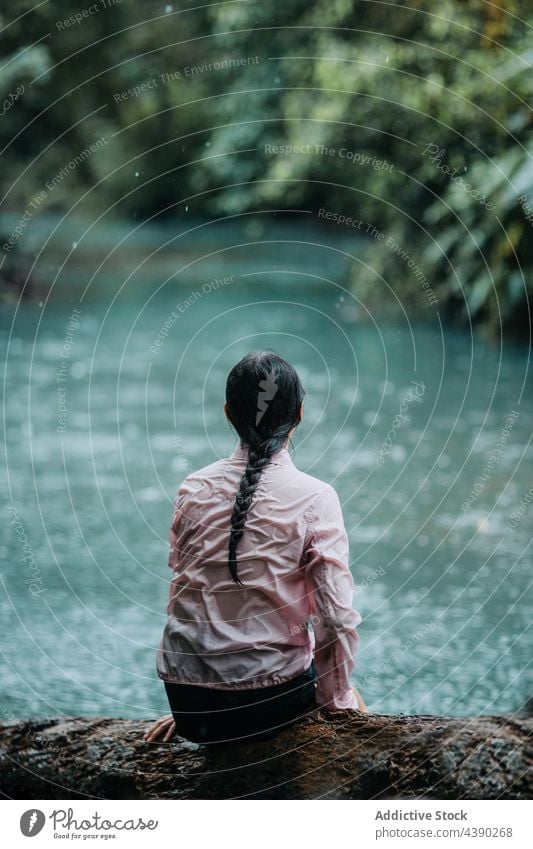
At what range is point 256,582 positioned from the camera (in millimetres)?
1682

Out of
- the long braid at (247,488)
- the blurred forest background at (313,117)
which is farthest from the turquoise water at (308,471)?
the long braid at (247,488)

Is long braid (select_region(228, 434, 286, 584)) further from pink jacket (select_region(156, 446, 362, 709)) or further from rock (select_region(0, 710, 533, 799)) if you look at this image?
rock (select_region(0, 710, 533, 799))

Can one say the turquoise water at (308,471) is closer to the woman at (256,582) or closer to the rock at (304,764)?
the rock at (304,764)

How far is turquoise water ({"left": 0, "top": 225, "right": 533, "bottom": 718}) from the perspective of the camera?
115 inches

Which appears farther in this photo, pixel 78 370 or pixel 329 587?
pixel 78 370

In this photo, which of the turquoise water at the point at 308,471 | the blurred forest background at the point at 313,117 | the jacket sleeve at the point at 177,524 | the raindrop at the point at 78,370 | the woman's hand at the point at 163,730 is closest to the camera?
the jacket sleeve at the point at 177,524

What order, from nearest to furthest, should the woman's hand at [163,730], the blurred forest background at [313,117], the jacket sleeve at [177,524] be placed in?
1. the jacket sleeve at [177,524]
2. the woman's hand at [163,730]
3. the blurred forest background at [313,117]

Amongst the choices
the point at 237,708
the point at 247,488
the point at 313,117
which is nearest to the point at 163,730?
the point at 237,708

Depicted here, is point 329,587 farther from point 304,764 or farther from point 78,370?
point 78,370

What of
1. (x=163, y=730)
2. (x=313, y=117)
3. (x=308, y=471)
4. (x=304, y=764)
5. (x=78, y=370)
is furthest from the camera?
(x=313, y=117)

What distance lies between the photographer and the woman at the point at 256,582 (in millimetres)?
1681

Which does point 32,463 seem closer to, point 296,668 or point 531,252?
point 296,668

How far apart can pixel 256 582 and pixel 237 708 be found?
0.23 m

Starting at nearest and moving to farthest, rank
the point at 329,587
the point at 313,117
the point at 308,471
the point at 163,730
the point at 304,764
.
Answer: the point at 329,587
the point at 304,764
the point at 163,730
the point at 308,471
the point at 313,117
